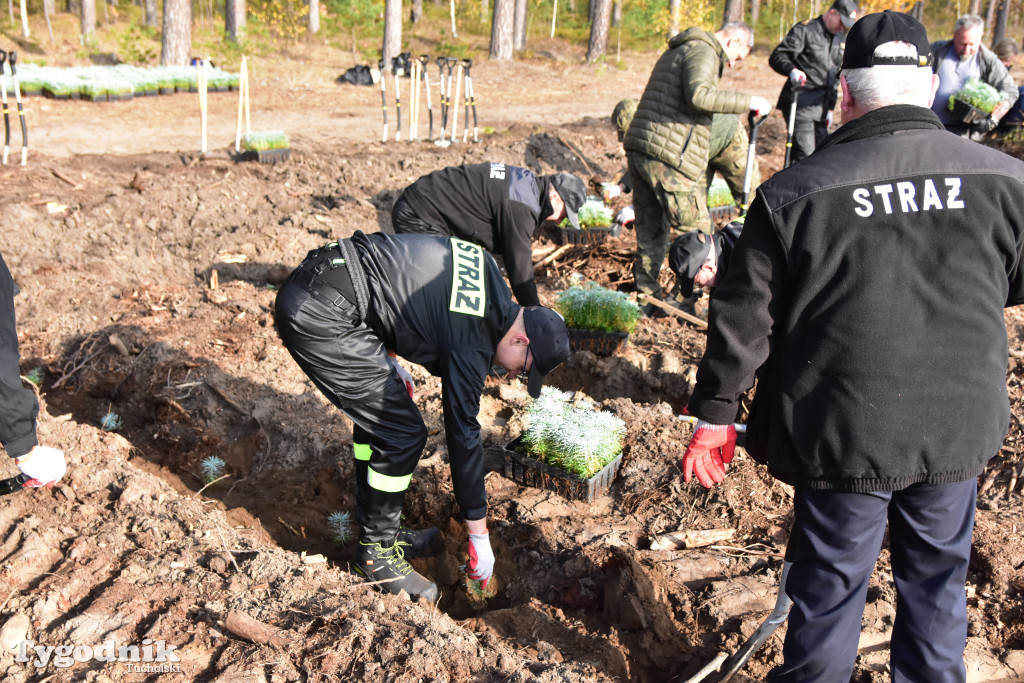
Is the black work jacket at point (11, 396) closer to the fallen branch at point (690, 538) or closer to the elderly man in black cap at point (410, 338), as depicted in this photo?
the elderly man in black cap at point (410, 338)

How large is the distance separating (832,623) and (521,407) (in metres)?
2.69

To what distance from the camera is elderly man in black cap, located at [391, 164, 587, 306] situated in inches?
183

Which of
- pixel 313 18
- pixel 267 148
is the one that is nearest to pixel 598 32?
pixel 313 18

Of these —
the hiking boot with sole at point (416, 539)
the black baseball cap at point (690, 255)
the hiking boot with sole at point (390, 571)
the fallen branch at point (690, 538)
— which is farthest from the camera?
the black baseball cap at point (690, 255)

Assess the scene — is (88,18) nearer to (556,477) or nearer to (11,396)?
(11,396)

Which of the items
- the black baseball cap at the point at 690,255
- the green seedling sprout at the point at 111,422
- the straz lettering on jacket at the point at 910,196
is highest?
the straz lettering on jacket at the point at 910,196

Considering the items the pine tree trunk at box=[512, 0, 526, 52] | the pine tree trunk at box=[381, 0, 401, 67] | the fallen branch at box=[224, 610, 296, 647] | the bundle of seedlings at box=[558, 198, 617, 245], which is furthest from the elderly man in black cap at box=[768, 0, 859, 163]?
the pine tree trunk at box=[512, 0, 526, 52]

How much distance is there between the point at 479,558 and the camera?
321 centimetres

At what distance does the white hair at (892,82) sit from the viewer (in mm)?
2059

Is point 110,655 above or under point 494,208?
under

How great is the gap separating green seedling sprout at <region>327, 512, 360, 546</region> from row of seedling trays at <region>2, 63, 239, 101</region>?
514 inches

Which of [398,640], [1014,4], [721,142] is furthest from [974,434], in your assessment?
[1014,4]

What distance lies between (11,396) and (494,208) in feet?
9.02

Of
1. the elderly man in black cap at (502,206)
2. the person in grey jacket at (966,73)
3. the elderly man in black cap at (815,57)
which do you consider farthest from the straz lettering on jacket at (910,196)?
the person in grey jacket at (966,73)
